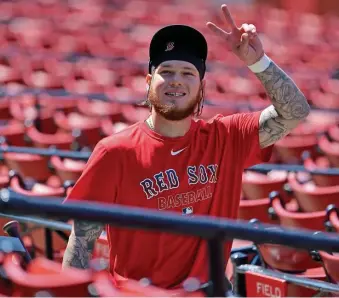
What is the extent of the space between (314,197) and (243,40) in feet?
6.64

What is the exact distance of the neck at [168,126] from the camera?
319 cm

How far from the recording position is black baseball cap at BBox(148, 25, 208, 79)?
3.19 metres

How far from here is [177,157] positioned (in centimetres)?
316

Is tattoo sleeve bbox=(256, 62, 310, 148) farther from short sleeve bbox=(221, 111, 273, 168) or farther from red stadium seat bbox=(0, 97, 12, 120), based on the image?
red stadium seat bbox=(0, 97, 12, 120)

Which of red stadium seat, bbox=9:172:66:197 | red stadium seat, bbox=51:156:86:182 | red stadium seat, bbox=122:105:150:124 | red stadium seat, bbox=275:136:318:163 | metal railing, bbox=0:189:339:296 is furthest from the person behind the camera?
red stadium seat, bbox=122:105:150:124

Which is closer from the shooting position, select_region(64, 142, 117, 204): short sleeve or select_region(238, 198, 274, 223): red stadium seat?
select_region(64, 142, 117, 204): short sleeve

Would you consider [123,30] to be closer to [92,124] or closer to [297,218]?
[92,124]

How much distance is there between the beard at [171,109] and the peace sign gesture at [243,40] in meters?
0.24

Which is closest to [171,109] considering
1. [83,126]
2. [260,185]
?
[260,185]

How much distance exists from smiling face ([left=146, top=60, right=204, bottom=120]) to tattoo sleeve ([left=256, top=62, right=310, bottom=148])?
280 mm

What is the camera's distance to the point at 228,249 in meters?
3.18

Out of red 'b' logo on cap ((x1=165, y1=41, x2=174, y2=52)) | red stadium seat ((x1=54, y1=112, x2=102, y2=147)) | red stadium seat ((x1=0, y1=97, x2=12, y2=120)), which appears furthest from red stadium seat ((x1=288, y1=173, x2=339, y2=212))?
red stadium seat ((x1=0, y1=97, x2=12, y2=120))

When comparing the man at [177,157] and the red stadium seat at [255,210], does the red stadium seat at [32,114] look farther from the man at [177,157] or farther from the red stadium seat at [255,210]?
the man at [177,157]

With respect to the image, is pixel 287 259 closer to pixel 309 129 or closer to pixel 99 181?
pixel 99 181
